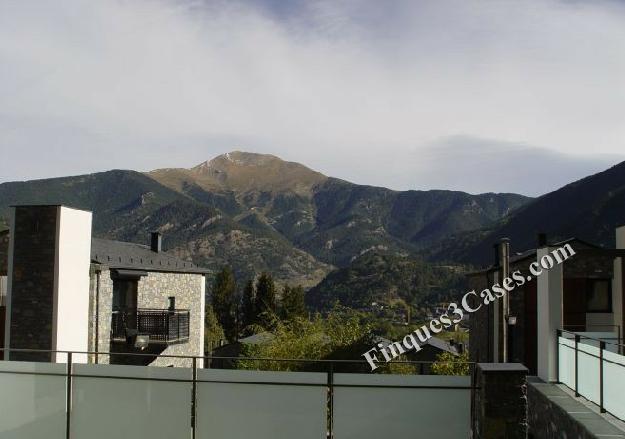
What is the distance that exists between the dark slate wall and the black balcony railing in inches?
201

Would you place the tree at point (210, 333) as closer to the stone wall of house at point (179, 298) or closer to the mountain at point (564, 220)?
the stone wall of house at point (179, 298)

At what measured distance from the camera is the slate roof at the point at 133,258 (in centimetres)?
2177

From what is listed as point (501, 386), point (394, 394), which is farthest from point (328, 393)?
point (501, 386)

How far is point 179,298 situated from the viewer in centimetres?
2664

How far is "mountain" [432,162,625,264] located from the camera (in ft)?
279

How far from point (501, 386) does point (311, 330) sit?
19.7 metres

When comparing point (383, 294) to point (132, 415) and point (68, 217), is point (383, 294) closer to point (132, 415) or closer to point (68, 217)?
point (68, 217)

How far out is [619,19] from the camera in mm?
14555

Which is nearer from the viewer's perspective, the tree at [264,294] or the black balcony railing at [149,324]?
→ the black balcony railing at [149,324]

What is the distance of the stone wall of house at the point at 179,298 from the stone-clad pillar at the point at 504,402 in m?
16.5

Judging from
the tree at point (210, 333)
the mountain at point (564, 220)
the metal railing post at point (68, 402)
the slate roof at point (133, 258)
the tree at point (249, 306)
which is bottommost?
the tree at point (210, 333)

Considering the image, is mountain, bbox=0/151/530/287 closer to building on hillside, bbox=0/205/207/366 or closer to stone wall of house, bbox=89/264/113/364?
building on hillside, bbox=0/205/207/366

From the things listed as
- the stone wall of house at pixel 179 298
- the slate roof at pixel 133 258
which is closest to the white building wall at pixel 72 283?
the slate roof at pixel 133 258

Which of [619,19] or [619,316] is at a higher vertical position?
[619,19]
